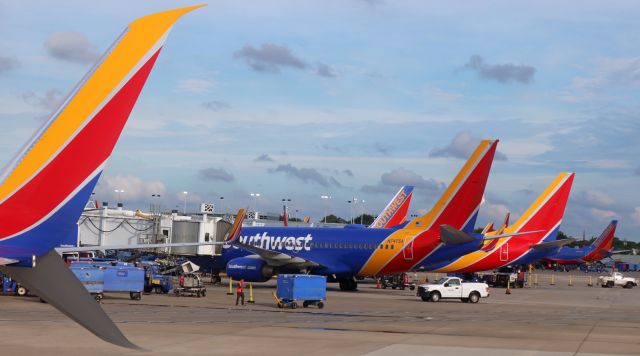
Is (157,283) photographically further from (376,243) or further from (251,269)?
(376,243)

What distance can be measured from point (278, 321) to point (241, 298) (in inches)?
366

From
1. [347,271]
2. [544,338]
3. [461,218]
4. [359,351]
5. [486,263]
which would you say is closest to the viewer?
[359,351]

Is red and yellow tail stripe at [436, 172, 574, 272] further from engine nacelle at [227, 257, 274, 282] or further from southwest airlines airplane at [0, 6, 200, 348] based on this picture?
southwest airlines airplane at [0, 6, 200, 348]

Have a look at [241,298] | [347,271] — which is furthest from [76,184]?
[347,271]

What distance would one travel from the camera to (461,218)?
48.8 m

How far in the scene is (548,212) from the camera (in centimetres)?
6831

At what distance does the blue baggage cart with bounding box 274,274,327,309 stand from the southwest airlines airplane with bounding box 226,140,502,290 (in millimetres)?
6328

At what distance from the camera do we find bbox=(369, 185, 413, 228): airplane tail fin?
255 ft

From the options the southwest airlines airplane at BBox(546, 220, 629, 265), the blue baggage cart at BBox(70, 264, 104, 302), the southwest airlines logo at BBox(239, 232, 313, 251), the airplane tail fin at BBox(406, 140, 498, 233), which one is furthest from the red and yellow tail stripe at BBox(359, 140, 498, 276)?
the southwest airlines airplane at BBox(546, 220, 629, 265)

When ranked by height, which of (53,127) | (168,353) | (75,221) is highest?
(53,127)

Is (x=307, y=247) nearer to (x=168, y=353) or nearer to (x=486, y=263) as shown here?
(x=486, y=263)

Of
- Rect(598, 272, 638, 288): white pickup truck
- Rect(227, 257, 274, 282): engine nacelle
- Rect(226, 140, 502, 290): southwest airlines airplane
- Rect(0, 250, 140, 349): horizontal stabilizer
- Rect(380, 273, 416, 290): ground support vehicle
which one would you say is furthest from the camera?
Rect(598, 272, 638, 288): white pickup truck

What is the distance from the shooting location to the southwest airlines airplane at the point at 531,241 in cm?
6184

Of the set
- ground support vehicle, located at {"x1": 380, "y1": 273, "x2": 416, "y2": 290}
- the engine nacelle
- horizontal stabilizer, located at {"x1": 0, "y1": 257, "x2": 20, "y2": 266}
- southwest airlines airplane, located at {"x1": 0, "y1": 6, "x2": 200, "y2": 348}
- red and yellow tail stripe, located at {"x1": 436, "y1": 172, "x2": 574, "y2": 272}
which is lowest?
ground support vehicle, located at {"x1": 380, "y1": 273, "x2": 416, "y2": 290}
